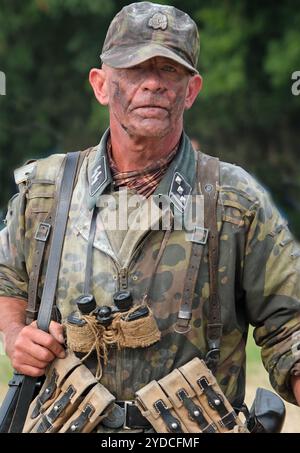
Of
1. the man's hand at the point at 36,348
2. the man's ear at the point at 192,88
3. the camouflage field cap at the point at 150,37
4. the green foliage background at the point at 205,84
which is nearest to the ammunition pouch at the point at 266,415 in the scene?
the man's hand at the point at 36,348

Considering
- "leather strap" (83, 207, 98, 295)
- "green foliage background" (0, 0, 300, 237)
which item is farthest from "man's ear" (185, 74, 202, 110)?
"green foliage background" (0, 0, 300, 237)

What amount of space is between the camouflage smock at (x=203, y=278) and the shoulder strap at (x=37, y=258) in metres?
0.05


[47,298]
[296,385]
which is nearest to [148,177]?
[47,298]

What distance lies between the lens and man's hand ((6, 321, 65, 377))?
13.4ft

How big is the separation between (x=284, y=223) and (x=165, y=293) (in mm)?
537

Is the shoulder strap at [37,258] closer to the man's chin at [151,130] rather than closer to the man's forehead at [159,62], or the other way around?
the man's chin at [151,130]

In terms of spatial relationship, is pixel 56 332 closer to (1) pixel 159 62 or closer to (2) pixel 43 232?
(2) pixel 43 232

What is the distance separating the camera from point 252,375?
307 inches

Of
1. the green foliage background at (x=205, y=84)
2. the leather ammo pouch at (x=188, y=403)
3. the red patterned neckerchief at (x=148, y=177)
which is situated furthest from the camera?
the green foliage background at (x=205, y=84)

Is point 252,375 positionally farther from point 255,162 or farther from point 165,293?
point 255,162

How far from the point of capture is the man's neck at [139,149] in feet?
13.5

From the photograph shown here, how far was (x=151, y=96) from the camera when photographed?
402 cm

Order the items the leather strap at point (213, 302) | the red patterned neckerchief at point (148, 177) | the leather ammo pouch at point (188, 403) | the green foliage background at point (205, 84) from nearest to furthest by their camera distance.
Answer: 1. the leather ammo pouch at point (188, 403)
2. the leather strap at point (213, 302)
3. the red patterned neckerchief at point (148, 177)
4. the green foliage background at point (205, 84)
